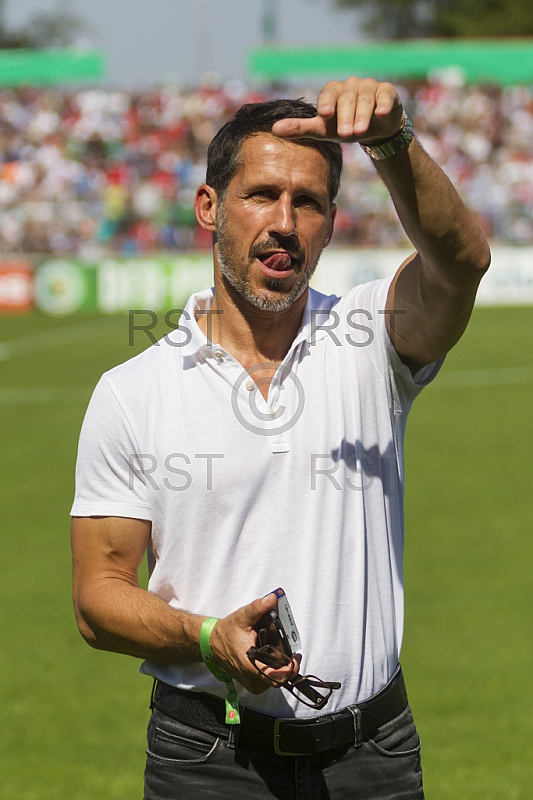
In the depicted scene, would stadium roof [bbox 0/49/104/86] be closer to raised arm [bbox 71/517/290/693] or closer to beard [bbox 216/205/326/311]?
beard [bbox 216/205/326/311]

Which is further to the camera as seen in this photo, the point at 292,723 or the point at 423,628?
the point at 423,628

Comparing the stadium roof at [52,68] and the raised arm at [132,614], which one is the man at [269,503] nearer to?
the raised arm at [132,614]

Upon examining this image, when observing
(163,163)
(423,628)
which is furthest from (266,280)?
(163,163)

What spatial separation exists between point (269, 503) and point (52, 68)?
1293 inches

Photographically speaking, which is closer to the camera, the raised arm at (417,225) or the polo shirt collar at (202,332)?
the raised arm at (417,225)

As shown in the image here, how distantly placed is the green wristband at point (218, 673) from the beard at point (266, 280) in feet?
2.62

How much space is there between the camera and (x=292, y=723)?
2.55m

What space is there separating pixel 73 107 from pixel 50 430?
23.1 metres

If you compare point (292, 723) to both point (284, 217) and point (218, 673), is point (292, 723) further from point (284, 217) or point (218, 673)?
point (284, 217)

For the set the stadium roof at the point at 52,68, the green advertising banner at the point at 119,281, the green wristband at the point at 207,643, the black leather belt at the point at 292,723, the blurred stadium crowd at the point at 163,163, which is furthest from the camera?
the stadium roof at the point at 52,68

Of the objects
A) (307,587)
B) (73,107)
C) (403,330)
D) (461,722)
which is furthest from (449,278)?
(73,107)

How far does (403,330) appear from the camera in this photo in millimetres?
2723

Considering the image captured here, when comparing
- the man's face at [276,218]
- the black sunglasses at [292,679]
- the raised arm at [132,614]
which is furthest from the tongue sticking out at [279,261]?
the black sunglasses at [292,679]

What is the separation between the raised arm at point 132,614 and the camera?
2.31 meters
